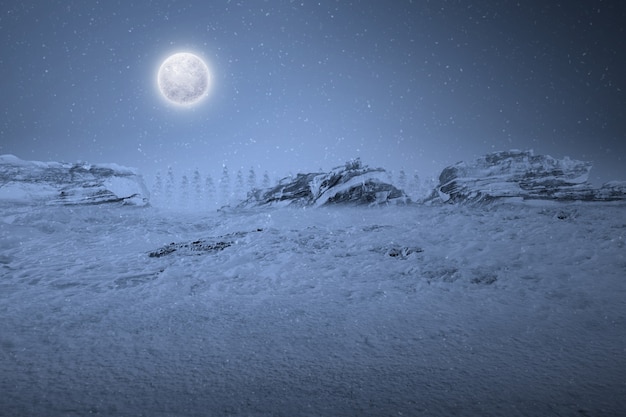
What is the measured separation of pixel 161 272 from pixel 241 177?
61471mm

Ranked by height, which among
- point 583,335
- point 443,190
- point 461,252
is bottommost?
point 583,335

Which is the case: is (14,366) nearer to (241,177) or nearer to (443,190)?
(443,190)

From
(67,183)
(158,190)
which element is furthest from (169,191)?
(67,183)

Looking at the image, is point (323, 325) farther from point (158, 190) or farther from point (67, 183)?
point (158, 190)

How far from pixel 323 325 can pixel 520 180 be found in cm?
2021

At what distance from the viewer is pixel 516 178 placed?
66.6 ft

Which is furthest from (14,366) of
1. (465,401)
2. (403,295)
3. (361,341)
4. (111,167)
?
(111,167)

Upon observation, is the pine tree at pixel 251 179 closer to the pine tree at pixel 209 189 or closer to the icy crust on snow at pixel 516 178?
the pine tree at pixel 209 189

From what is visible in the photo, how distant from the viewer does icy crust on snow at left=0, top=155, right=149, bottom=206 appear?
21.8m

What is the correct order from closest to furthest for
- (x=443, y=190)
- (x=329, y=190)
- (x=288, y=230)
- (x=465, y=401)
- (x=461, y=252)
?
(x=465, y=401), (x=461, y=252), (x=288, y=230), (x=329, y=190), (x=443, y=190)

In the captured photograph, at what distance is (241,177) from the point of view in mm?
67500

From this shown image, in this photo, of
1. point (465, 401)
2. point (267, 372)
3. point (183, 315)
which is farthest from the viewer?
point (183, 315)

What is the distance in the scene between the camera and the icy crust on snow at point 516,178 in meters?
18.1

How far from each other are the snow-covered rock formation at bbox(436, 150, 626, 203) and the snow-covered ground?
8519 millimetres
